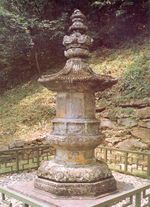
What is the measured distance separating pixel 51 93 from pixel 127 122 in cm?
452

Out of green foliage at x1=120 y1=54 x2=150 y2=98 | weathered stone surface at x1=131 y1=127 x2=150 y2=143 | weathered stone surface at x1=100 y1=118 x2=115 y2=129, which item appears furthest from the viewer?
green foliage at x1=120 y1=54 x2=150 y2=98

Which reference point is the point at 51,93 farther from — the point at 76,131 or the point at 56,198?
the point at 56,198

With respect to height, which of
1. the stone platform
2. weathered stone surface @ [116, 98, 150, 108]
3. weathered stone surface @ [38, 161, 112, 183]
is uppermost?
weathered stone surface @ [116, 98, 150, 108]

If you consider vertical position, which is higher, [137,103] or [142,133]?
[137,103]

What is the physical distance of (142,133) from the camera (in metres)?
10.0

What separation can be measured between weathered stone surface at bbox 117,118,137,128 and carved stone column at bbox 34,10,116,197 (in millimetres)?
5245

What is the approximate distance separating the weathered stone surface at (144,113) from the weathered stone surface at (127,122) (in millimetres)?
256

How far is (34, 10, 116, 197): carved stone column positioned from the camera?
4895 millimetres

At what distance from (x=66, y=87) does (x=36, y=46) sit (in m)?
12.4

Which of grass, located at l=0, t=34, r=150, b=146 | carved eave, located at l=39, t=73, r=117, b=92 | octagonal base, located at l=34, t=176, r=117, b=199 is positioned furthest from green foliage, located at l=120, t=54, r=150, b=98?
octagonal base, located at l=34, t=176, r=117, b=199

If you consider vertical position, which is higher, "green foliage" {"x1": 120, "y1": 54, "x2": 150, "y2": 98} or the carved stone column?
"green foliage" {"x1": 120, "y1": 54, "x2": 150, "y2": 98}

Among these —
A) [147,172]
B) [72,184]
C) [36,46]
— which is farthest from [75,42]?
[36,46]

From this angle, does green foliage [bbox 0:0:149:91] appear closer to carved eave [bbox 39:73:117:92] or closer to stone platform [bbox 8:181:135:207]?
carved eave [bbox 39:73:117:92]

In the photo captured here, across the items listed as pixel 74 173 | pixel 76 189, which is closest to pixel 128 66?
pixel 74 173
